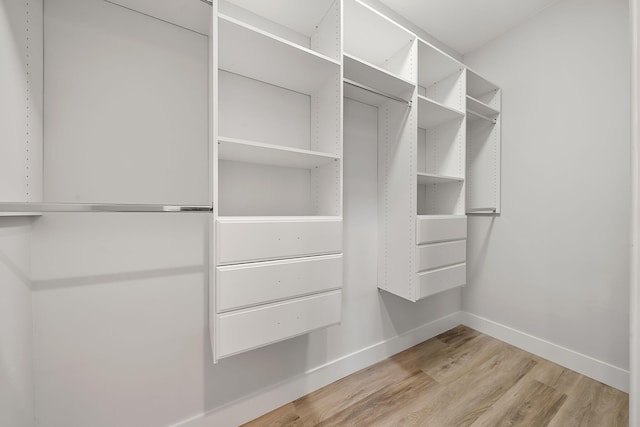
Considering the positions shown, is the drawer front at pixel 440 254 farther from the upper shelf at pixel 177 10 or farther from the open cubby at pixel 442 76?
the upper shelf at pixel 177 10

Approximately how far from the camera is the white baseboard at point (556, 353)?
165cm

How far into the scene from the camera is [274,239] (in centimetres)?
114

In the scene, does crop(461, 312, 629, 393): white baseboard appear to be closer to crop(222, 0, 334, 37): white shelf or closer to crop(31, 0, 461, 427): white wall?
crop(31, 0, 461, 427): white wall

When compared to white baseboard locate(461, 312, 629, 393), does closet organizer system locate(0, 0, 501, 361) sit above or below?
Answer: above

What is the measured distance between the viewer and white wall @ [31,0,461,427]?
1032 mm

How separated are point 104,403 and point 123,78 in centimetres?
148

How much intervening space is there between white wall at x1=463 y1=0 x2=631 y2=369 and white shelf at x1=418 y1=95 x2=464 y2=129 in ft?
2.07

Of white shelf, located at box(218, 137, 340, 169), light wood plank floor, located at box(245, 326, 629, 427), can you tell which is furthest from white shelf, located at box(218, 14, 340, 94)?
light wood plank floor, located at box(245, 326, 629, 427)

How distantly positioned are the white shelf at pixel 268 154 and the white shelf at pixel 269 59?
1.53 ft

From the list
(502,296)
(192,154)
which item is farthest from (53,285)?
(502,296)

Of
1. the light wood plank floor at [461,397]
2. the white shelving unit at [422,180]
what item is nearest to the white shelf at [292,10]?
the white shelving unit at [422,180]

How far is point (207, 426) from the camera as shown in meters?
1.31

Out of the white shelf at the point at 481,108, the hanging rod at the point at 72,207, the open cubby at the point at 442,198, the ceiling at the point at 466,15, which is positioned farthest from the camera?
the white shelf at the point at 481,108

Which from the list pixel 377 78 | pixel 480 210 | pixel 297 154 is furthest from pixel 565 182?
pixel 297 154
